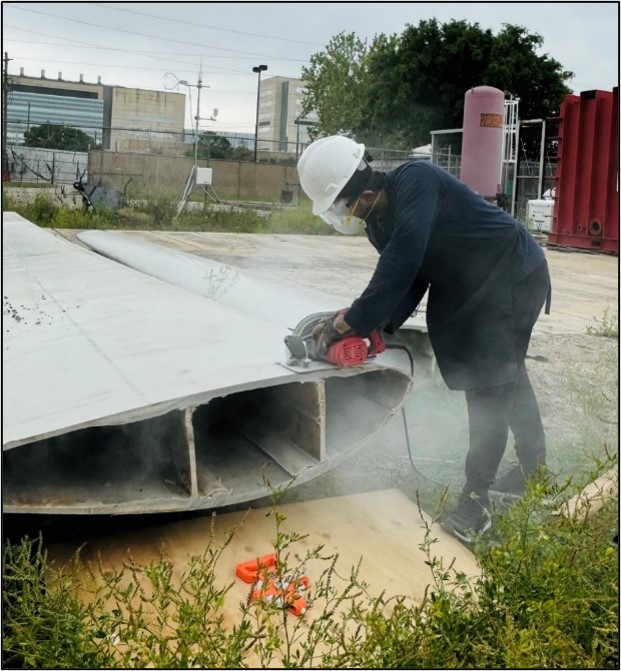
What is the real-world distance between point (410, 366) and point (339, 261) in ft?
26.5

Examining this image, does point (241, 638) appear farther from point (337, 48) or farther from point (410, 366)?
point (337, 48)

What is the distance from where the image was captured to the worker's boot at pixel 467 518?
9.69ft

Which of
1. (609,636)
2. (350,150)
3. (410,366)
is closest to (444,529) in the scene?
(410,366)

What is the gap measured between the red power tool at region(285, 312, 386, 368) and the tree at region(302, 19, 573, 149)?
3002 mm

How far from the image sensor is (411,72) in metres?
8.51

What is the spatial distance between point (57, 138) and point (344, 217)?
21.0 meters

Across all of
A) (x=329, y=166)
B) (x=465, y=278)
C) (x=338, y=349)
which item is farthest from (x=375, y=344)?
(x=329, y=166)

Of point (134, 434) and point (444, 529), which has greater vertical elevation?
point (134, 434)

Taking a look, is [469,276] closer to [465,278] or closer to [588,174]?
[465,278]

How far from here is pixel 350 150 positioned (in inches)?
113

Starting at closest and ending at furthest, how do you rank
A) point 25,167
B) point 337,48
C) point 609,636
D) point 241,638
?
point 241,638
point 609,636
point 337,48
point 25,167

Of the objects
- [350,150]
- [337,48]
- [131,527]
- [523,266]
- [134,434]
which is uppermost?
[337,48]

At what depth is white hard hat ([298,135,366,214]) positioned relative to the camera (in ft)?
9.39

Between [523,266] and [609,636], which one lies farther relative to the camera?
[523,266]
